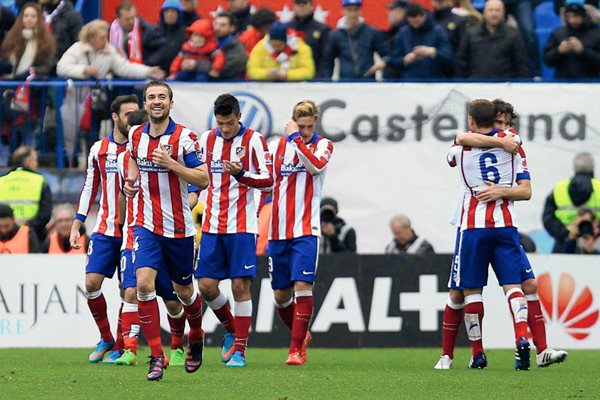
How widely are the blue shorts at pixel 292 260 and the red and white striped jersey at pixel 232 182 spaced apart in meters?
0.49

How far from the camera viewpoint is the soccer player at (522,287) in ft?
40.1

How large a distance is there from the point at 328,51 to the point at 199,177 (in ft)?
22.0

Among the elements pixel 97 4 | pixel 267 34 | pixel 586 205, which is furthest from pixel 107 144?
pixel 97 4

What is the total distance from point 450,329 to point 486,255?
29.9 inches

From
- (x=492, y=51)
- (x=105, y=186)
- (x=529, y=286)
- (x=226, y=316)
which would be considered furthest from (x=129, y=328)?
(x=492, y=51)

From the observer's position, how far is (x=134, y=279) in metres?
12.6

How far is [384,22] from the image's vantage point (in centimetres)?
2020

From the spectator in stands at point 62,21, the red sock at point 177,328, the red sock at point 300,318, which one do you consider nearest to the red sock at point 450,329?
the red sock at point 300,318

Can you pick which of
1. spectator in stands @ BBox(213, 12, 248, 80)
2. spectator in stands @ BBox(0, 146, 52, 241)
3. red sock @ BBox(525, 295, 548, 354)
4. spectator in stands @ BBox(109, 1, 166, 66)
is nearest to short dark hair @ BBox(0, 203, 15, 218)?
spectator in stands @ BBox(0, 146, 52, 241)

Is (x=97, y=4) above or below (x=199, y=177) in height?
above

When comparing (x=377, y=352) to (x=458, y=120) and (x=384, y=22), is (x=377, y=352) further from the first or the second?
(x=384, y=22)

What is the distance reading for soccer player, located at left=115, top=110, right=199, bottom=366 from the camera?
12359mm

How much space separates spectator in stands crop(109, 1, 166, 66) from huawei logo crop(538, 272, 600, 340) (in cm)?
546

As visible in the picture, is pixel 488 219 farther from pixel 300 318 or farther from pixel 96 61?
pixel 96 61
